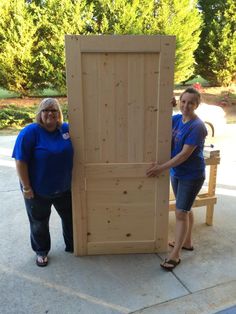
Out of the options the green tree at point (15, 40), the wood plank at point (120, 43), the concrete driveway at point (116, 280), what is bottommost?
the concrete driveway at point (116, 280)

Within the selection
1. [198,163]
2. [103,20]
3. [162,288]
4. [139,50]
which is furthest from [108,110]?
[103,20]

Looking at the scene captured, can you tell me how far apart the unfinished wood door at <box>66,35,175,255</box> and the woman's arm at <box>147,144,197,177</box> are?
0.07 meters

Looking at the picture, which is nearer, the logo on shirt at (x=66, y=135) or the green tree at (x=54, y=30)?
the logo on shirt at (x=66, y=135)

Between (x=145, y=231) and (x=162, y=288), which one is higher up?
(x=145, y=231)

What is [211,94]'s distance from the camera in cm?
1681

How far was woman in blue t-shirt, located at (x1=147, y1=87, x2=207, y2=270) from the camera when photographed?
281 centimetres

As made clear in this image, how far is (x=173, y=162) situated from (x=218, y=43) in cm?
1444

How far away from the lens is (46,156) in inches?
108

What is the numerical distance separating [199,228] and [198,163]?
49.9 inches

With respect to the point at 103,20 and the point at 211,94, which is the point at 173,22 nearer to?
the point at 103,20

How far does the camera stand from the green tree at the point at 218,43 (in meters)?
15.5

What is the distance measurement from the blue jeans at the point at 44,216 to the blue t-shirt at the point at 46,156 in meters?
0.15

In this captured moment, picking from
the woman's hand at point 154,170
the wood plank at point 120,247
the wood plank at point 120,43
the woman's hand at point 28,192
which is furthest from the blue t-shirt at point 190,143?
the woman's hand at point 28,192

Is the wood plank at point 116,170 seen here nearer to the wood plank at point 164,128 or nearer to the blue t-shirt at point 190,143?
the wood plank at point 164,128
